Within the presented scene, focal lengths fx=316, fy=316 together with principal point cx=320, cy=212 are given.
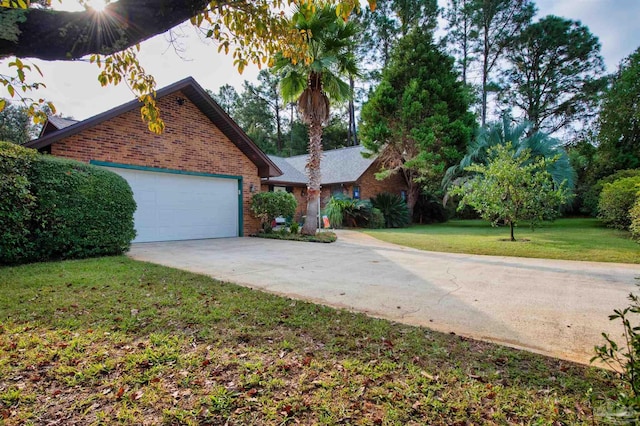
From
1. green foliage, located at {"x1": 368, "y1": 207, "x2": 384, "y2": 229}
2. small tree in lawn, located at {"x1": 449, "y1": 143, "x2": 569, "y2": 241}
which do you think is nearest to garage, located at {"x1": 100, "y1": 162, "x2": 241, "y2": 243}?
green foliage, located at {"x1": 368, "y1": 207, "x2": 384, "y2": 229}

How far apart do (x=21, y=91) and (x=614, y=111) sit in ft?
82.2

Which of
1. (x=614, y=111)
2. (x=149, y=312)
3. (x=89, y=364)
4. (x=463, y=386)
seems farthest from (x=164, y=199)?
(x=614, y=111)

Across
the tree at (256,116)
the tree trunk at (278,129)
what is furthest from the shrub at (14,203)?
the tree trunk at (278,129)

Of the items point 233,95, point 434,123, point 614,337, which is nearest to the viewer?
point 614,337

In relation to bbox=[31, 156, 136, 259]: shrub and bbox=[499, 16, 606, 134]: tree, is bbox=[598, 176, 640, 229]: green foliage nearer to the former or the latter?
bbox=[499, 16, 606, 134]: tree

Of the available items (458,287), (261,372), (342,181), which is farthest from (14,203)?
(342,181)

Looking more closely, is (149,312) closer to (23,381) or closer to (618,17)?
(23,381)

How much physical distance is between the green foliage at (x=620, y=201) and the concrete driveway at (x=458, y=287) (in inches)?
283

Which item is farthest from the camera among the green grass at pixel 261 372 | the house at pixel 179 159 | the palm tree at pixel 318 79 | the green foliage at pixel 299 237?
the green foliage at pixel 299 237

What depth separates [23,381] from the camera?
7.46ft

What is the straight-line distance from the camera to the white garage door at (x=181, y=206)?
1011 cm

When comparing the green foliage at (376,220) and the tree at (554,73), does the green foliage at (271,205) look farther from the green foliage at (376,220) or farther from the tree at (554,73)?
the tree at (554,73)

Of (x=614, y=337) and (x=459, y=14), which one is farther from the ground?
(x=459, y=14)

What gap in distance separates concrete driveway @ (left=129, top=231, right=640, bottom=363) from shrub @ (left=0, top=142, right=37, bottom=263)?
211 cm
